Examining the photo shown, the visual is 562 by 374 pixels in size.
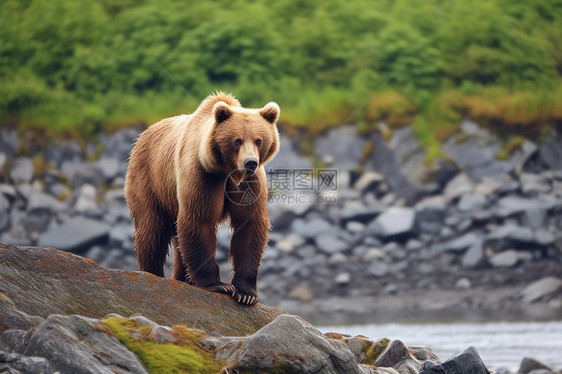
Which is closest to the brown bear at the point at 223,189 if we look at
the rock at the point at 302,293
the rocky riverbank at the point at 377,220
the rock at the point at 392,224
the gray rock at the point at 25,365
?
the gray rock at the point at 25,365

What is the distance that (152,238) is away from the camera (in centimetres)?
771

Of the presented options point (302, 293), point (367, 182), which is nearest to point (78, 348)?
point (302, 293)

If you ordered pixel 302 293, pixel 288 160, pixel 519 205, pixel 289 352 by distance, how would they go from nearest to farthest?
pixel 289 352, pixel 302 293, pixel 519 205, pixel 288 160

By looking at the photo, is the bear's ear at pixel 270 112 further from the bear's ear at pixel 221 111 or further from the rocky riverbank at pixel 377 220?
the rocky riverbank at pixel 377 220

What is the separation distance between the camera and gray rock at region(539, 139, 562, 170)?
1906 centimetres

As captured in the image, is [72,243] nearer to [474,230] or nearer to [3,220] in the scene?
[3,220]

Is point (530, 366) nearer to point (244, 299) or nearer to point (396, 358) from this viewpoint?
point (396, 358)

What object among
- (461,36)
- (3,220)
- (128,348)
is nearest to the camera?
(128,348)

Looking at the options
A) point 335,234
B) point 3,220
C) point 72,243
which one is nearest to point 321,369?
point 335,234

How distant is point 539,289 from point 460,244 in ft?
6.41

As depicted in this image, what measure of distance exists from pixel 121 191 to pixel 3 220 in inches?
113

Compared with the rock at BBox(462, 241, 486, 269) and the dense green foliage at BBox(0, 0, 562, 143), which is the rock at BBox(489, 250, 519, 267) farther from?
the dense green foliage at BBox(0, 0, 562, 143)

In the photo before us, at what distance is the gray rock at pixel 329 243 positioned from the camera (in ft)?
57.3

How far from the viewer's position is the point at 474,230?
57.8 ft
